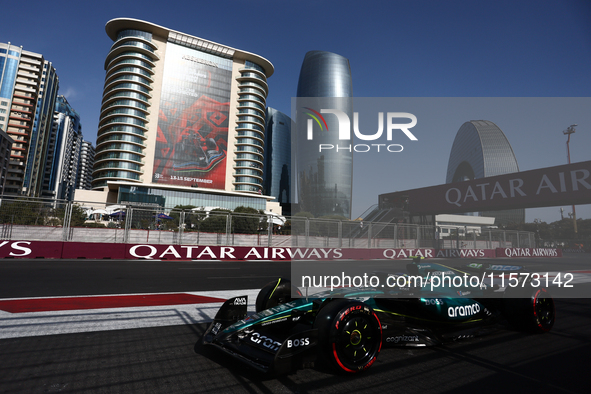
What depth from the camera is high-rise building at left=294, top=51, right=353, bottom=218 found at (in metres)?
94.8

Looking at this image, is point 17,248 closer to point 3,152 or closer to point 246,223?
point 246,223

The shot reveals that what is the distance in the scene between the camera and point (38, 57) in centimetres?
8569

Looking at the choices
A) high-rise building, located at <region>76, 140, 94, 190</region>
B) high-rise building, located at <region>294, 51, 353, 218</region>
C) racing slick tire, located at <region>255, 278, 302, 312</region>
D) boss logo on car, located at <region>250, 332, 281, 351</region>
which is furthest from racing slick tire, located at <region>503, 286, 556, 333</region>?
high-rise building, located at <region>76, 140, 94, 190</region>

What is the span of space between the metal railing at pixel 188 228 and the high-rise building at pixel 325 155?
69.5 meters

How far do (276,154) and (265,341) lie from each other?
134m

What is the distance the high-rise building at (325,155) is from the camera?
94.8 m

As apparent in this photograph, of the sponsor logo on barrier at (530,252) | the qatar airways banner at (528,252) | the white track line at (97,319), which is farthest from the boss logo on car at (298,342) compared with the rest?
the sponsor logo on barrier at (530,252)

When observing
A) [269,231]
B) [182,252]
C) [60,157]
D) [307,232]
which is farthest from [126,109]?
[60,157]

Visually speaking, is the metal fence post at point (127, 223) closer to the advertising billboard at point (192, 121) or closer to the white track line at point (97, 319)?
the white track line at point (97, 319)

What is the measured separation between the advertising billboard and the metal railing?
160 ft

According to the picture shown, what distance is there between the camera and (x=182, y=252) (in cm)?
1534

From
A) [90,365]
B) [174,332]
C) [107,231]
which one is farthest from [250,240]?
[90,365]

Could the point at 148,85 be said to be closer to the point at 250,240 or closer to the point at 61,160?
the point at 250,240

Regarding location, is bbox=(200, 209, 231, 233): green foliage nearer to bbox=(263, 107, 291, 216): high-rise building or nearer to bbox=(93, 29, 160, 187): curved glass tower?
bbox=(93, 29, 160, 187): curved glass tower
